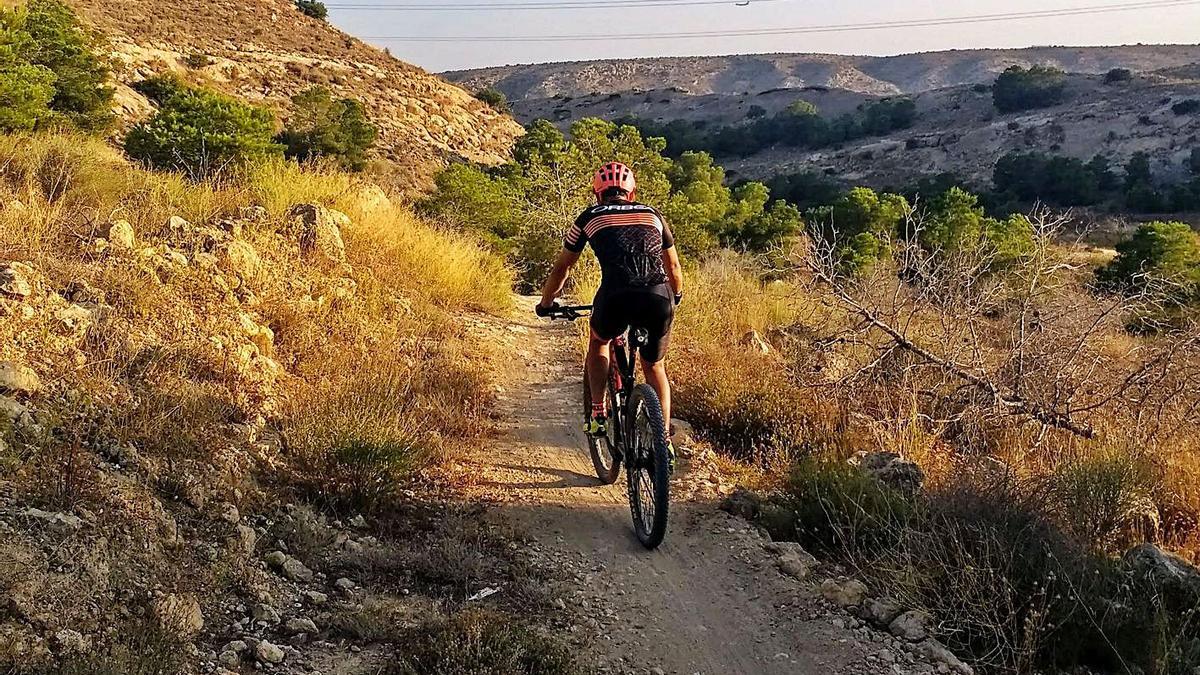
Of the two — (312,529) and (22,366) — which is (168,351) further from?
(312,529)

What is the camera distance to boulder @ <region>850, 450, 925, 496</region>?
4.52 meters

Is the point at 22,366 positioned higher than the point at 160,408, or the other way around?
the point at 22,366

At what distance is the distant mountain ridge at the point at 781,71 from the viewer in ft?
385

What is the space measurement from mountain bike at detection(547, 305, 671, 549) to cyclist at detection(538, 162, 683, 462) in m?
0.12

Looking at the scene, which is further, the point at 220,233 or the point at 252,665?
the point at 220,233

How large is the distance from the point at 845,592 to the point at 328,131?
24.7m

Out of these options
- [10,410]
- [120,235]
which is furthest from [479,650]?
[120,235]

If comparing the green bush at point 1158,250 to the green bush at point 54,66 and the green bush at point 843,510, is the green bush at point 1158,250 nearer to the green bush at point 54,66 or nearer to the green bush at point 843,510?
the green bush at point 843,510

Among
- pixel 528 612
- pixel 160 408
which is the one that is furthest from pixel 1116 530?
pixel 160 408

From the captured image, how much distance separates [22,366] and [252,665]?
220cm

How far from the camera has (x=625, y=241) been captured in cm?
424

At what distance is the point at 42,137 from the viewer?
8547mm

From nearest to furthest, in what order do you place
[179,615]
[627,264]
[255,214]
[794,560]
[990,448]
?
[179,615]
[794,560]
[627,264]
[990,448]
[255,214]

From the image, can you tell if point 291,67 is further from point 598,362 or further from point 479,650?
point 479,650
